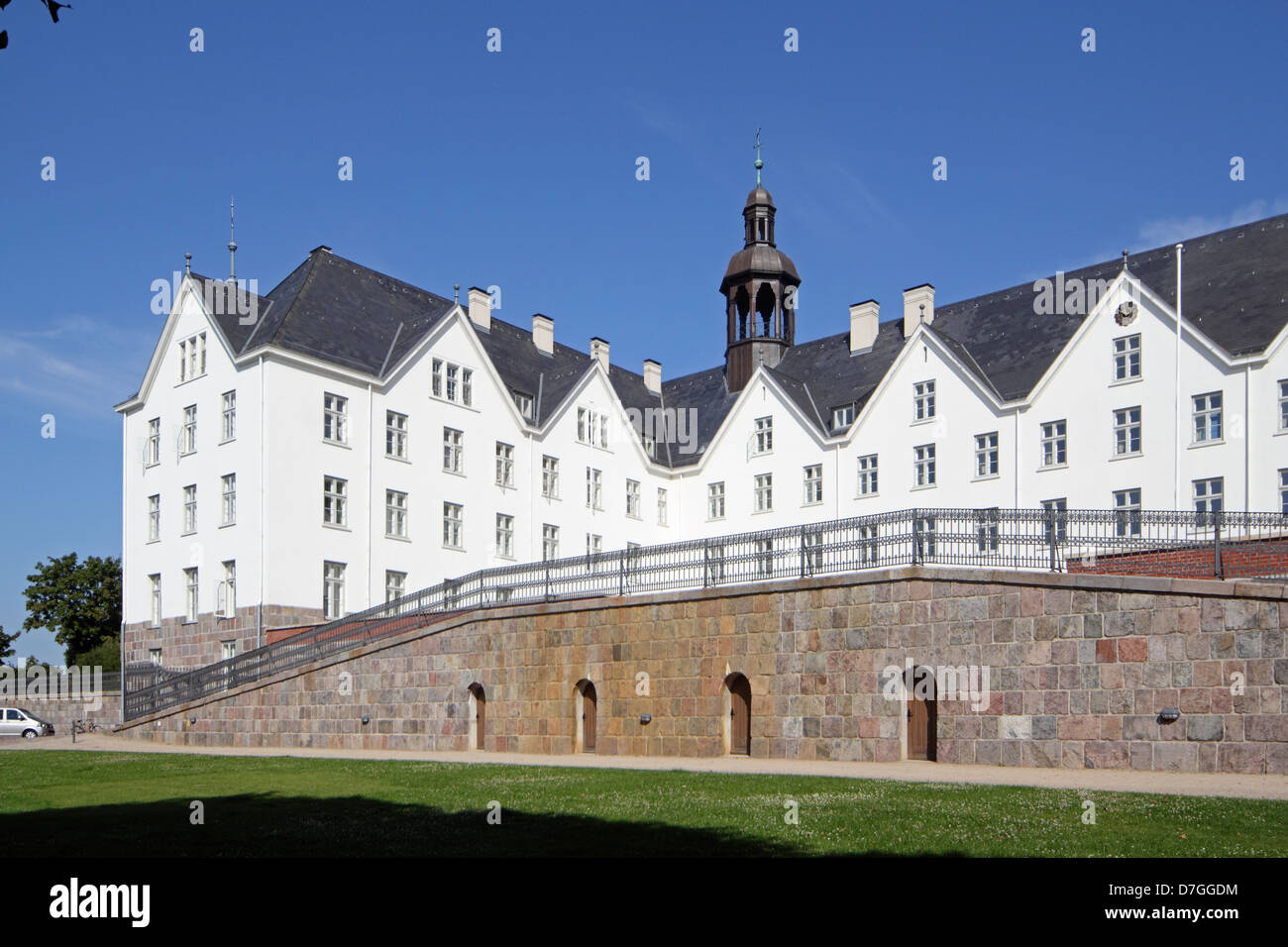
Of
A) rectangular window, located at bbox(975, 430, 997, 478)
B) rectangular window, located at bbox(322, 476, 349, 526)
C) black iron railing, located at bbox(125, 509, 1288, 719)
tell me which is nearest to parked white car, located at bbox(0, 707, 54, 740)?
rectangular window, located at bbox(322, 476, 349, 526)

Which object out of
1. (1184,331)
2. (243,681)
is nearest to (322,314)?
(243,681)

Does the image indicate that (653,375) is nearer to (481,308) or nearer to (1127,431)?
(481,308)

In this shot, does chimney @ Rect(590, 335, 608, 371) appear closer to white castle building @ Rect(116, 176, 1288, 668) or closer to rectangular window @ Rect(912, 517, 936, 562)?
white castle building @ Rect(116, 176, 1288, 668)

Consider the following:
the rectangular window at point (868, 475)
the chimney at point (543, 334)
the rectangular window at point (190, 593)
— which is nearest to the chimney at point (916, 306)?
the rectangular window at point (868, 475)

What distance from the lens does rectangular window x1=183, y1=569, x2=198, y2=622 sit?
41.7 m

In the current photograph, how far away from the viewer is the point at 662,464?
53.7 metres

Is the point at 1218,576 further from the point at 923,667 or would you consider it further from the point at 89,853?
the point at 89,853

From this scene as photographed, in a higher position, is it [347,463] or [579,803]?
[347,463]

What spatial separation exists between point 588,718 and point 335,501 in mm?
15729

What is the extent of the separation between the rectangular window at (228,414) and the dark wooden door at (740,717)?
21743mm

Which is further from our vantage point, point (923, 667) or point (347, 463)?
point (347, 463)

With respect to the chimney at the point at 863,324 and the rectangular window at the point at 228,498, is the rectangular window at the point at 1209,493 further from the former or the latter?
the rectangular window at the point at 228,498

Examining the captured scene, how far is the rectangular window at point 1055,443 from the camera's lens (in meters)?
40.6
